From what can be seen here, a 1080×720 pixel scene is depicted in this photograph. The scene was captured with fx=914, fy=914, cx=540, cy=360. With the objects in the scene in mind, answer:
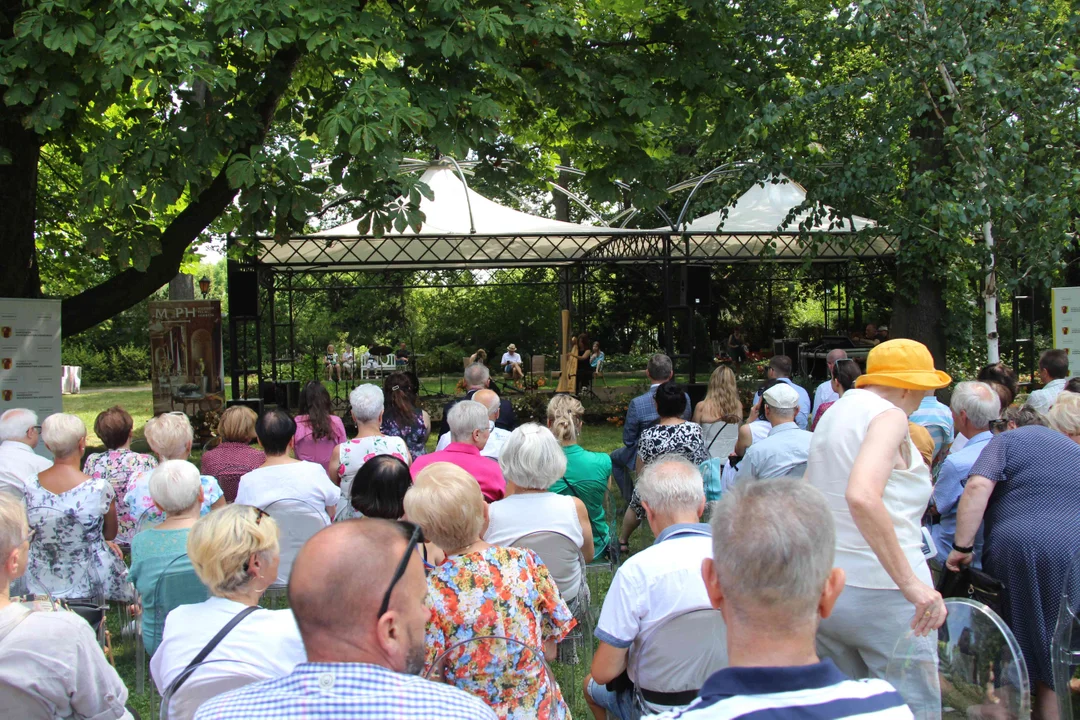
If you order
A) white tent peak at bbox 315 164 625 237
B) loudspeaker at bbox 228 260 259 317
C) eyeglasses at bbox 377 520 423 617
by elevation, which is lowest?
eyeglasses at bbox 377 520 423 617

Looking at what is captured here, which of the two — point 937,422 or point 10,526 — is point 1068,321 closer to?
point 937,422

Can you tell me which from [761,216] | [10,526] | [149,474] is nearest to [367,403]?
[149,474]

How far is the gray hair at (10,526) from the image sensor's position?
2277 millimetres

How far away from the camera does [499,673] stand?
2.39 m

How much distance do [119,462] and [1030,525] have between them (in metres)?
4.20

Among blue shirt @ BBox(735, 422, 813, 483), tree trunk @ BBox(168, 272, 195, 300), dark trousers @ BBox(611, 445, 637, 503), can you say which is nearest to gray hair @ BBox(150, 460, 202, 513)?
blue shirt @ BBox(735, 422, 813, 483)

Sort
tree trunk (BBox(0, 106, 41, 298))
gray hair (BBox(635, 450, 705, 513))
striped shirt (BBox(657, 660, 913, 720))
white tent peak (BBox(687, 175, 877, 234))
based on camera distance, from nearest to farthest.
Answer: striped shirt (BBox(657, 660, 913, 720))
gray hair (BBox(635, 450, 705, 513))
tree trunk (BBox(0, 106, 41, 298))
white tent peak (BBox(687, 175, 877, 234))

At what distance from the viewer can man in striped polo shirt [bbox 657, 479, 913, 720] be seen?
1.30m

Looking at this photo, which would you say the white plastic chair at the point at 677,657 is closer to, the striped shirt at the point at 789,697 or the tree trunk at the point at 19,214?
the striped shirt at the point at 789,697

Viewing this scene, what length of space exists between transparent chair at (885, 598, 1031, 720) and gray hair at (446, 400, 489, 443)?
244 centimetres

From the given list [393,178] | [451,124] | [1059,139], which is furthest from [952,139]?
[393,178]

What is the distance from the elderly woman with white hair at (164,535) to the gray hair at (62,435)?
3.12 feet

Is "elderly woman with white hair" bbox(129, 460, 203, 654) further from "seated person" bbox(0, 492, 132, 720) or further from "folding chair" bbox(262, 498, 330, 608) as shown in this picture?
"seated person" bbox(0, 492, 132, 720)

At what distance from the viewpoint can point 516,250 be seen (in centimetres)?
1451
